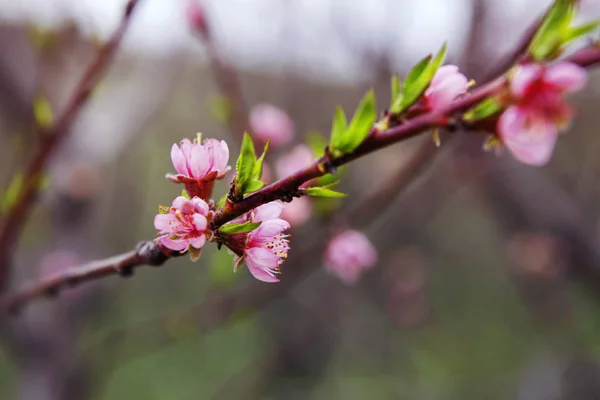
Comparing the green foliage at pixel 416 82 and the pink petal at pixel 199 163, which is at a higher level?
the green foliage at pixel 416 82

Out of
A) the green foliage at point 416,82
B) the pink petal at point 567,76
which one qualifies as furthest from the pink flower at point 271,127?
the pink petal at point 567,76

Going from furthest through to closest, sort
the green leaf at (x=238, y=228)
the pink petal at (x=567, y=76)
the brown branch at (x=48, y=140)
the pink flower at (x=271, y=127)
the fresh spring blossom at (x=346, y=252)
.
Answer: the pink flower at (x=271, y=127) → the fresh spring blossom at (x=346, y=252) → the brown branch at (x=48, y=140) → the green leaf at (x=238, y=228) → the pink petal at (x=567, y=76)

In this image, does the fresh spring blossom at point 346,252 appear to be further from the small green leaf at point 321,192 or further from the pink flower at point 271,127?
the small green leaf at point 321,192

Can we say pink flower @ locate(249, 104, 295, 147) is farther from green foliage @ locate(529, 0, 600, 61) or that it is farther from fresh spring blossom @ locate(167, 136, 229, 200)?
green foliage @ locate(529, 0, 600, 61)

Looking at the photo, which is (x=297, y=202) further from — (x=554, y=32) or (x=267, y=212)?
(x=554, y=32)

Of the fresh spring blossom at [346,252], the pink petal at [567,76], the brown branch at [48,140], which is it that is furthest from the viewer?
the fresh spring blossom at [346,252]

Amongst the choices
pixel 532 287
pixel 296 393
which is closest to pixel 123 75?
pixel 296 393

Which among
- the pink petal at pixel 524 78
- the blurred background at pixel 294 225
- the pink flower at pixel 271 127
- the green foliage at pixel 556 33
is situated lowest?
the blurred background at pixel 294 225

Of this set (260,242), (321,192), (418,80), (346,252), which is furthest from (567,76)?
(346,252)
